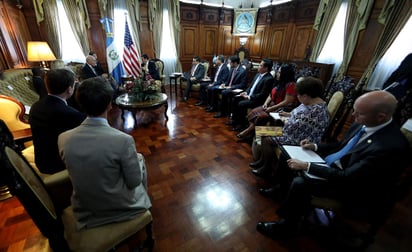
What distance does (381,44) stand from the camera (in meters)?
3.13

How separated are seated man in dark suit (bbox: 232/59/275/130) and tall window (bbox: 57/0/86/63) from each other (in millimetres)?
4330

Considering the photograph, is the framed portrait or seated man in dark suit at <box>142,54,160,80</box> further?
the framed portrait

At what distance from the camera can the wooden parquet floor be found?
49.9 inches

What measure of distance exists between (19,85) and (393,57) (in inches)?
242

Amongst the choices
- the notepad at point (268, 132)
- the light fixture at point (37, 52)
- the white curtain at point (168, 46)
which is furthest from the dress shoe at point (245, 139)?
the white curtain at point (168, 46)

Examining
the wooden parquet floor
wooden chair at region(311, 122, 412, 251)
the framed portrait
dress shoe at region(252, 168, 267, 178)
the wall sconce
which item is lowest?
the wooden parquet floor

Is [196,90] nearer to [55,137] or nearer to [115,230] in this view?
[55,137]

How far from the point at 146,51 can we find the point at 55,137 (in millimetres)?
4955

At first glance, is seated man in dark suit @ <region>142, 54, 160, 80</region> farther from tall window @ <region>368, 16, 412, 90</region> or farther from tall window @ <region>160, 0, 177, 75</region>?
tall window @ <region>368, 16, 412, 90</region>

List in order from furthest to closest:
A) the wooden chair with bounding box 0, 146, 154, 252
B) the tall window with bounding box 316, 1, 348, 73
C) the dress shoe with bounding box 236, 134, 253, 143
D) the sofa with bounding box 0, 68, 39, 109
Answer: the tall window with bounding box 316, 1, 348, 73 < the dress shoe with bounding box 236, 134, 253, 143 < the sofa with bounding box 0, 68, 39, 109 < the wooden chair with bounding box 0, 146, 154, 252

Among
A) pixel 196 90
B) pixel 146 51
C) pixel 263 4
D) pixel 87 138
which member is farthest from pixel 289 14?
pixel 87 138

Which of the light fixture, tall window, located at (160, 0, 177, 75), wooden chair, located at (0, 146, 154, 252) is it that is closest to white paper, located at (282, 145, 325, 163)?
wooden chair, located at (0, 146, 154, 252)

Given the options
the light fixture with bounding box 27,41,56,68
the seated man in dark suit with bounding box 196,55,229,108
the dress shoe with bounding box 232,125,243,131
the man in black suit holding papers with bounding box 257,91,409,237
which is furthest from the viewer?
the seated man in dark suit with bounding box 196,55,229,108

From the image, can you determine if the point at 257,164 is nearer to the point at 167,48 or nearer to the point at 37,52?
the point at 37,52
